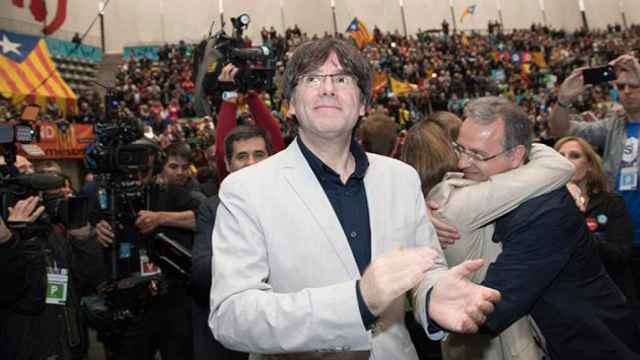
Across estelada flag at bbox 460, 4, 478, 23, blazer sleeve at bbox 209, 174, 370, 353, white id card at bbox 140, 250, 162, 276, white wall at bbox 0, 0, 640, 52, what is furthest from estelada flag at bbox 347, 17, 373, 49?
blazer sleeve at bbox 209, 174, 370, 353

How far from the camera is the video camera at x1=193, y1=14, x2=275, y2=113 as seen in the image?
304cm

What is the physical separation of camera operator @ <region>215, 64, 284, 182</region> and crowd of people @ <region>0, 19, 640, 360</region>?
1cm

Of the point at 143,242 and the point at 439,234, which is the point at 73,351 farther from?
the point at 439,234

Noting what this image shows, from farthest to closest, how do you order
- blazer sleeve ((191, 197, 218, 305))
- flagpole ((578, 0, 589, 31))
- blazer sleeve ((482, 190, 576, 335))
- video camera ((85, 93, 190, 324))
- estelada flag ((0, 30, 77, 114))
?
flagpole ((578, 0, 589, 31))
estelada flag ((0, 30, 77, 114))
video camera ((85, 93, 190, 324))
blazer sleeve ((191, 197, 218, 305))
blazer sleeve ((482, 190, 576, 335))

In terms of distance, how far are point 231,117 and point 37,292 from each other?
118cm

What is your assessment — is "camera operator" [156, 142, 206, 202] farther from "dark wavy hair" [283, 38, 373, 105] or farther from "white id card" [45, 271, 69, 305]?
"dark wavy hair" [283, 38, 373, 105]

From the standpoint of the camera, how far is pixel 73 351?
10.1 ft

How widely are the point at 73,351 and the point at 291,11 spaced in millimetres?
24825

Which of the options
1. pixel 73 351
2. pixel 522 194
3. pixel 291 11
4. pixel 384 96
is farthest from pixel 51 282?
pixel 291 11

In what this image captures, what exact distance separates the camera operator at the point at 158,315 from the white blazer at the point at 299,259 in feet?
5.65

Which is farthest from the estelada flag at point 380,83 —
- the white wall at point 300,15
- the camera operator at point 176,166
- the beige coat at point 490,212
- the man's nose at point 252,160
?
the beige coat at point 490,212

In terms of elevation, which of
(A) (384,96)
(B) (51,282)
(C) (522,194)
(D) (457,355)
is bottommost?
(D) (457,355)

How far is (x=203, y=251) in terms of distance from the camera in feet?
7.63

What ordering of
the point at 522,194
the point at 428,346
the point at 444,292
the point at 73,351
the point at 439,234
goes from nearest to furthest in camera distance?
the point at 444,292
the point at 522,194
the point at 439,234
the point at 428,346
the point at 73,351
